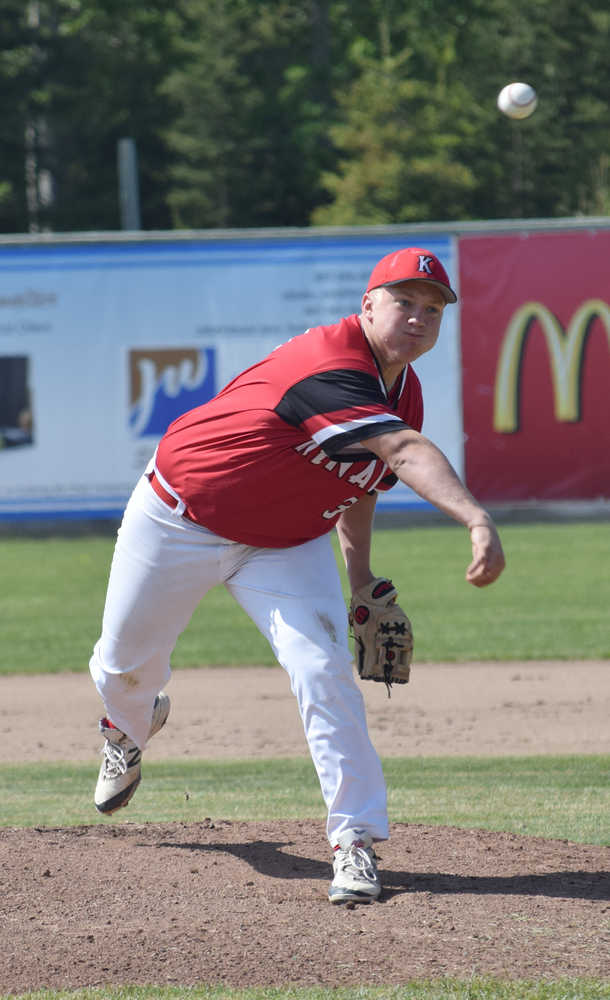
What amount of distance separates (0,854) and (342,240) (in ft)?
33.7

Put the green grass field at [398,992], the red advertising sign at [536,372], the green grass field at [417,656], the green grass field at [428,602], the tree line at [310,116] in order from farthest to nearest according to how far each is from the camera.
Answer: the tree line at [310,116] → the red advertising sign at [536,372] → the green grass field at [428,602] → the green grass field at [417,656] → the green grass field at [398,992]

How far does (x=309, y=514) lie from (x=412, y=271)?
0.76m

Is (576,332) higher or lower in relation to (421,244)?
lower

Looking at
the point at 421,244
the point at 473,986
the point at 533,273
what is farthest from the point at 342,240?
the point at 473,986

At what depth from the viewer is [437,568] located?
12055mm

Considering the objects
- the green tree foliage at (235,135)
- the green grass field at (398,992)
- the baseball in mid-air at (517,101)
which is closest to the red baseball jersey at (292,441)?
the green grass field at (398,992)

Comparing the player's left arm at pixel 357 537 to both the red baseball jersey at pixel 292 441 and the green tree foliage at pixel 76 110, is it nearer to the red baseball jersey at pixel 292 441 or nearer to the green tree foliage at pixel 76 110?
the red baseball jersey at pixel 292 441

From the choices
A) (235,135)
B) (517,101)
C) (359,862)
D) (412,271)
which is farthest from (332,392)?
(235,135)

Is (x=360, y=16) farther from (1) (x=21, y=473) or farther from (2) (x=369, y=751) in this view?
(2) (x=369, y=751)

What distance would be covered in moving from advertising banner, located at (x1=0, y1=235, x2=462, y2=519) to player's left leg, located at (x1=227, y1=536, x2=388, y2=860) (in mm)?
9957

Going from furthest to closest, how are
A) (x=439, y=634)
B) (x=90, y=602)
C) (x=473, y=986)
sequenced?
(x=90, y=602) < (x=439, y=634) < (x=473, y=986)

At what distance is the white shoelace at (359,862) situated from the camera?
3.85 metres

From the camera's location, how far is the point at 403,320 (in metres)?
3.72

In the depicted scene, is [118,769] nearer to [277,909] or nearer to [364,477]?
[277,909]
